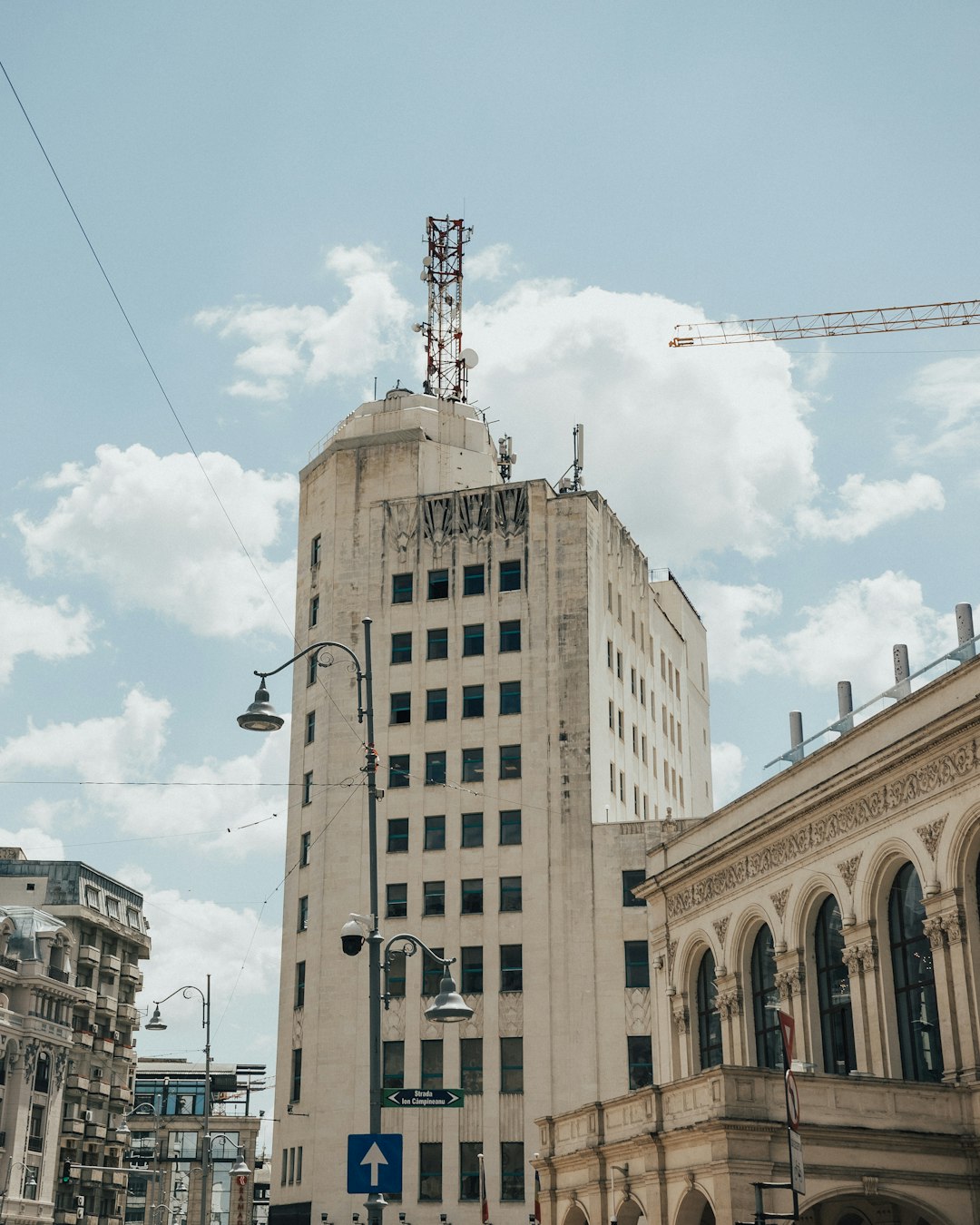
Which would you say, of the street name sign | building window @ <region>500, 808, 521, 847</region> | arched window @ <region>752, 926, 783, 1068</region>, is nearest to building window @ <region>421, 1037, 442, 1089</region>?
building window @ <region>500, 808, 521, 847</region>

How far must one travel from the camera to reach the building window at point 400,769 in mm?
70688

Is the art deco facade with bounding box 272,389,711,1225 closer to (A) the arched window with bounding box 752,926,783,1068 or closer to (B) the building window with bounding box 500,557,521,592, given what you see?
(B) the building window with bounding box 500,557,521,592

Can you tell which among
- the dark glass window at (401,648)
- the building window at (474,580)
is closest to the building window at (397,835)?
the dark glass window at (401,648)

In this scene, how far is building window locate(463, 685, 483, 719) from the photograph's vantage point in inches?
2795

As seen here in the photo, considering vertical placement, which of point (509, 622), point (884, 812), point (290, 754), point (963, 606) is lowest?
point (884, 812)

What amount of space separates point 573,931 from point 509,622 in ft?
A: 48.8

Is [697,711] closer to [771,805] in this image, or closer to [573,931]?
[573,931]

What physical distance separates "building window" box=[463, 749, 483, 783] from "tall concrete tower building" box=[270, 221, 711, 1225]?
0.09 m

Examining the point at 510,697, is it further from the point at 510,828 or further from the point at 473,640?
the point at 510,828

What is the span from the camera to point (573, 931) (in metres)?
66.4

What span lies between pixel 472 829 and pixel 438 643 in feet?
30.2

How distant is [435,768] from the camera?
70.6 m

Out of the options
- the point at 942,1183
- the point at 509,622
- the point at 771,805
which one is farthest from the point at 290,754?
the point at 942,1183

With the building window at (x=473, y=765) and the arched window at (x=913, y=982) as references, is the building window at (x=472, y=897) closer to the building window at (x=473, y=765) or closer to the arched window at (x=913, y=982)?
the building window at (x=473, y=765)
